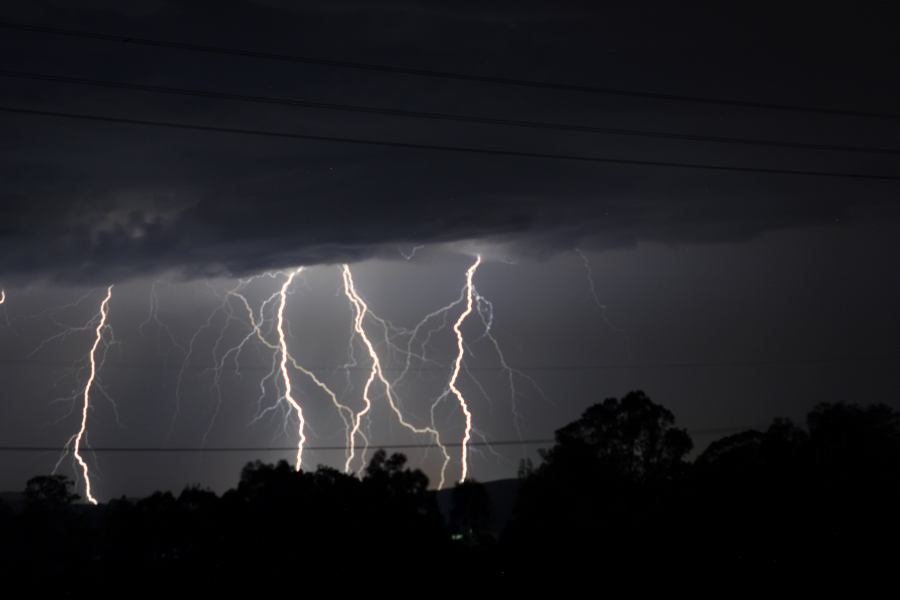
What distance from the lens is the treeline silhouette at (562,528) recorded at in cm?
3178

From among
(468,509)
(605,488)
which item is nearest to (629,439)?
(605,488)

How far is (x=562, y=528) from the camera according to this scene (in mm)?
39906

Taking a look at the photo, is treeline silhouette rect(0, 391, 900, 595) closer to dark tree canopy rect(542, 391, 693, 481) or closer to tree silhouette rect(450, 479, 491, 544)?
dark tree canopy rect(542, 391, 693, 481)

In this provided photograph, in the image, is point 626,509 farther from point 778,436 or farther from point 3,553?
point 3,553

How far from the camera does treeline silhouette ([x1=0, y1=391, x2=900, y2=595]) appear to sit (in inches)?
1251

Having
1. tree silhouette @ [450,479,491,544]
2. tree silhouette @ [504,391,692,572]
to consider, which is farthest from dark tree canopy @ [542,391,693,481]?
tree silhouette @ [450,479,491,544]

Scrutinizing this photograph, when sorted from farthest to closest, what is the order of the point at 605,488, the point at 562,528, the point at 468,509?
the point at 468,509 < the point at 605,488 < the point at 562,528

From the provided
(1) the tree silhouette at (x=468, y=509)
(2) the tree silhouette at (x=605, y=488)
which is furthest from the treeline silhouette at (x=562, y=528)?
(1) the tree silhouette at (x=468, y=509)

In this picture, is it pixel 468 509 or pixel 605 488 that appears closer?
pixel 605 488

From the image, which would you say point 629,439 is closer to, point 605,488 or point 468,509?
point 605,488

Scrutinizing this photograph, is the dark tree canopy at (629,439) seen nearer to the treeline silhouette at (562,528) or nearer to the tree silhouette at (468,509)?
the treeline silhouette at (562,528)

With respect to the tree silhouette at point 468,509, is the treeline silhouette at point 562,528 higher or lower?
lower

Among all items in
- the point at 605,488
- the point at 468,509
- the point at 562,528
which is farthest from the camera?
the point at 468,509

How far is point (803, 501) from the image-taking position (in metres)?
33.4
